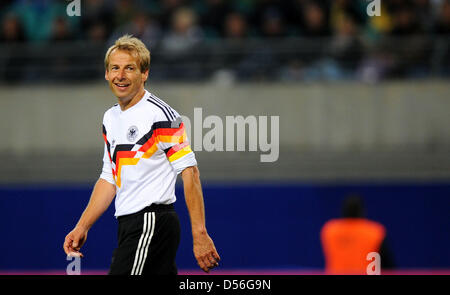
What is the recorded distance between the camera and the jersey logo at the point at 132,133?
179 inches

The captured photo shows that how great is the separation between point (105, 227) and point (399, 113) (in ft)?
11.4

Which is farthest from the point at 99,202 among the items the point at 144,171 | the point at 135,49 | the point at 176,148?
the point at 135,49

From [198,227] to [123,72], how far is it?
2.82ft

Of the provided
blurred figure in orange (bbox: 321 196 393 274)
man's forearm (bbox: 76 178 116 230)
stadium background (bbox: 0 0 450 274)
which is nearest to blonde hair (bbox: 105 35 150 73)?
man's forearm (bbox: 76 178 116 230)

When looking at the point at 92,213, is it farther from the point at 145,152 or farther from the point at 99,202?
the point at 145,152

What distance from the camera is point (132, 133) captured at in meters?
4.55

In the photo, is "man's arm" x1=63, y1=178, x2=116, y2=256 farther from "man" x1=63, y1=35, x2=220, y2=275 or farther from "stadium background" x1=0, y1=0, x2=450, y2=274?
"stadium background" x1=0, y1=0, x2=450, y2=274

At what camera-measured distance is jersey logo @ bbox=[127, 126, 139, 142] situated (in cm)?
454

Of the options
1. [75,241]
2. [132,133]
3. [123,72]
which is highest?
[123,72]

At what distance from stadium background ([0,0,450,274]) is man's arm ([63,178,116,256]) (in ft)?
16.3

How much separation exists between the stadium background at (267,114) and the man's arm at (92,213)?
4.96 m

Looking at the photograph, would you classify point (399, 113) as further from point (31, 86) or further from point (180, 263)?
point (31, 86)

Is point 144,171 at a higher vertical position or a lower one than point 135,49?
lower
